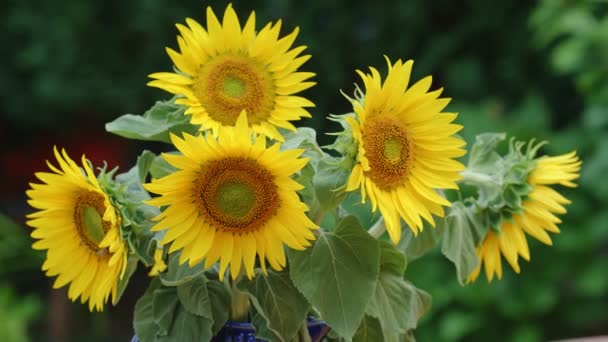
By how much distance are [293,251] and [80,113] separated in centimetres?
214

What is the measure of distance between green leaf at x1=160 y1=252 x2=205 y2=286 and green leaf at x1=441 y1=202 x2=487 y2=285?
0.21m

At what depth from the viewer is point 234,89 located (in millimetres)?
730

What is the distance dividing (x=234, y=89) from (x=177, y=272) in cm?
15

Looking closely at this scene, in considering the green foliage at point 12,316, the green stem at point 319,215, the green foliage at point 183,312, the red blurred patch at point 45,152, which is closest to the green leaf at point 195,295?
the green foliage at point 183,312

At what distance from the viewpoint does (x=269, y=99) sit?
0.74 metres

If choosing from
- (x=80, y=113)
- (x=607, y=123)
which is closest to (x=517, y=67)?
(x=607, y=123)

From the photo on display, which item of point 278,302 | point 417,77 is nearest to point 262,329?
point 278,302

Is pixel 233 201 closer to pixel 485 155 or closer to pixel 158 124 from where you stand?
pixel 158 124

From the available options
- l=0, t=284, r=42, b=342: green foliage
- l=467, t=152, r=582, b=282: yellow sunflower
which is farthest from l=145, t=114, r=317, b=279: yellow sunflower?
l=0, t=284, r=42, b=342: green foliage

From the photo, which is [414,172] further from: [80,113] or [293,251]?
[80,113]

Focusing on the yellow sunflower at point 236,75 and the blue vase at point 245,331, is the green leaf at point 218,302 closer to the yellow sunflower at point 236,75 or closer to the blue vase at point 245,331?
the blue vase at point 245,331

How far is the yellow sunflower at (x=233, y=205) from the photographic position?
0.65m

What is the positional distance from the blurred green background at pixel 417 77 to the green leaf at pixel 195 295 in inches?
52.9

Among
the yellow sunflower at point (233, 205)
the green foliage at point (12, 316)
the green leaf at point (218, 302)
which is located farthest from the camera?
the green foliage at point (12, 316)
